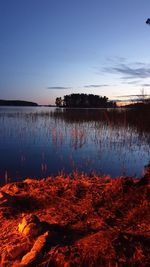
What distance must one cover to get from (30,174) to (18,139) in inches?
329

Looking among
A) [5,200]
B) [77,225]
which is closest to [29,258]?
[77,225]

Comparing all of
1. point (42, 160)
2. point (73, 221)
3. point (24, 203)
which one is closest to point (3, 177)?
point (42, 160)

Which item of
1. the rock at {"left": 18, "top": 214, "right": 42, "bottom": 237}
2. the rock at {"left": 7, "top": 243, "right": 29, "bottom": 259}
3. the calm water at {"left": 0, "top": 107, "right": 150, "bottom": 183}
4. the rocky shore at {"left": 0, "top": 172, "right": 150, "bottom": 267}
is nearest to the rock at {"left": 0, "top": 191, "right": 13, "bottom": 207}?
the rocky shore at {"left": 0, "top": 172, "right": 150, "bottom": 267}

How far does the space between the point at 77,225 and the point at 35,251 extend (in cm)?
82

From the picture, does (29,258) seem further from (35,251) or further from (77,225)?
(77,225)

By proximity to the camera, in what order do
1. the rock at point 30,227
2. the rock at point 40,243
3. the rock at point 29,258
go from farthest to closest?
the rock at point 30,227, the rock at point 40,243, the rock at point 29,258

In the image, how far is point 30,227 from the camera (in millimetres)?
4078

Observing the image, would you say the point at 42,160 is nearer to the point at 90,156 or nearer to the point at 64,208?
the point at 90,156

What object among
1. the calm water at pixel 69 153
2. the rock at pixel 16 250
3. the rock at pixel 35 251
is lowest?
the calm water at pixel 69 153

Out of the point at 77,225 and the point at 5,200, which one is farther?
the point at 5,200

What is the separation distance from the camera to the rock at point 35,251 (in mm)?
3503

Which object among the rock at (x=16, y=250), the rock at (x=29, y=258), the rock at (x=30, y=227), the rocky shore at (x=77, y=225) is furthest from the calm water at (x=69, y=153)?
the rock at (x=29, y=258)

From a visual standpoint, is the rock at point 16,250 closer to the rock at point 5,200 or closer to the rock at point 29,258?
the rock at point 29,258

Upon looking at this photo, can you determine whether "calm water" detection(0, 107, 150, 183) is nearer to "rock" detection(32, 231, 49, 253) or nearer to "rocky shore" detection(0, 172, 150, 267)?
"rocky shore" detection(0, 172, 150, 267)
